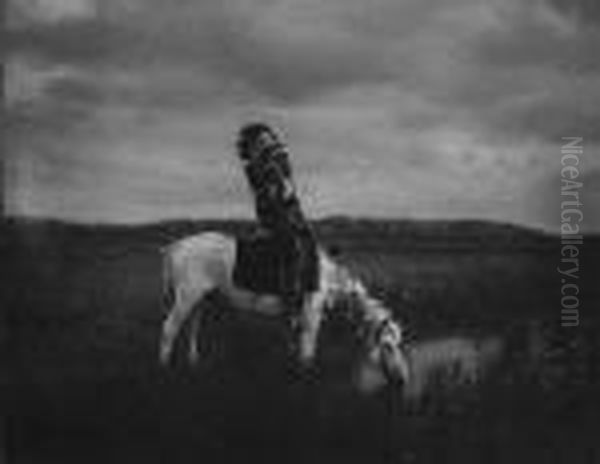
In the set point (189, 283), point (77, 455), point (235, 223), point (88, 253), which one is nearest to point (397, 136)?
point (235, 223)

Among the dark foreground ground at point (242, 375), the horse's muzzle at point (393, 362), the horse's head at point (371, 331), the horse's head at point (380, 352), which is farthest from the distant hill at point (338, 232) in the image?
the horse's muzzle at point (393, 362)

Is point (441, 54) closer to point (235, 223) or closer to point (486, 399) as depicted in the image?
point (235, 223)

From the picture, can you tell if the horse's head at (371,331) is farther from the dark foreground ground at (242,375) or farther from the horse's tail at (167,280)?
the horse's tail at (167,280)

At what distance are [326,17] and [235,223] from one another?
834 millimetres

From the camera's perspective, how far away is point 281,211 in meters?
3.86

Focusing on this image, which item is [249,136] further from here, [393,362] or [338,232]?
[393,362]

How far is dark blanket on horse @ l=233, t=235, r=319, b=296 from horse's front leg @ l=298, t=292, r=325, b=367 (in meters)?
0.04

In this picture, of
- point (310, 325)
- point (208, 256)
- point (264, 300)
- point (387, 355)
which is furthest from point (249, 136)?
point (387, 355)

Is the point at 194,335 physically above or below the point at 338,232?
below

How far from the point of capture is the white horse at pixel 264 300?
3869 mm

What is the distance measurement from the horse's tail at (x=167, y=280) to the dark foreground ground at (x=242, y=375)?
1.0 inches

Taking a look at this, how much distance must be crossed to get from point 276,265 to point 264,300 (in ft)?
0.45

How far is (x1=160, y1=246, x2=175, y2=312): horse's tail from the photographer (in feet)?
12.7

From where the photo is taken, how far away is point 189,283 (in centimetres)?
390
